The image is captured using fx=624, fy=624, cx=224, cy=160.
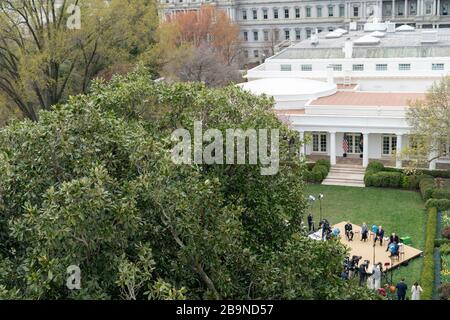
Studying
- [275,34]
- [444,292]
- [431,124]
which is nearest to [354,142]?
[431,124]

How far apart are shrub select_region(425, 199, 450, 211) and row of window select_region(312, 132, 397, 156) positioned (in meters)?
7.99

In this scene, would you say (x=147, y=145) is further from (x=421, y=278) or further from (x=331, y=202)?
(x=331, y=202)

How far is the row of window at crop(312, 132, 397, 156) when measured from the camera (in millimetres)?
43156

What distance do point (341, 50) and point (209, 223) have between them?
43.0 meters

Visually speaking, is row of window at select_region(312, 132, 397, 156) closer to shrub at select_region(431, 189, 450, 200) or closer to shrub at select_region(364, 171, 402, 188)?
shrub at select_region(364, 171, 402, 188)

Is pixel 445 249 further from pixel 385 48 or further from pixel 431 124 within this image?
pixel 385 48

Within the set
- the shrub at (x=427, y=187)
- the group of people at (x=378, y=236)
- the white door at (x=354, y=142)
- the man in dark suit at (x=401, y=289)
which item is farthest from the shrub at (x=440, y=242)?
the white door at (x=354, y=142)

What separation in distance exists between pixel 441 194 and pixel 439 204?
145 cm

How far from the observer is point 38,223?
12672mm

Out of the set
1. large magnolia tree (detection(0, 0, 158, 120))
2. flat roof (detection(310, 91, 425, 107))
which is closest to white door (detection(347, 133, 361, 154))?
flat roof (detection(310, 91, 425, 107))

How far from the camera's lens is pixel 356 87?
50.3 meters

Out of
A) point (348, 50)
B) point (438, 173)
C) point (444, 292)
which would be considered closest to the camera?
point (444, 292)

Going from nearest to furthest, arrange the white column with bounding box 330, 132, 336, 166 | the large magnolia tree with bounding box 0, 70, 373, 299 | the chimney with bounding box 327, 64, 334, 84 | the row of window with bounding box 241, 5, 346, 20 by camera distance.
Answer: the large magnolia tree with bounding box 0, 70, 373, 299
the white column with bounding box 330, 132, 336, 166
the chimney with bounding box 327, 64, 334, 84
the row of window with bounding box 241, 5, 346, 20
